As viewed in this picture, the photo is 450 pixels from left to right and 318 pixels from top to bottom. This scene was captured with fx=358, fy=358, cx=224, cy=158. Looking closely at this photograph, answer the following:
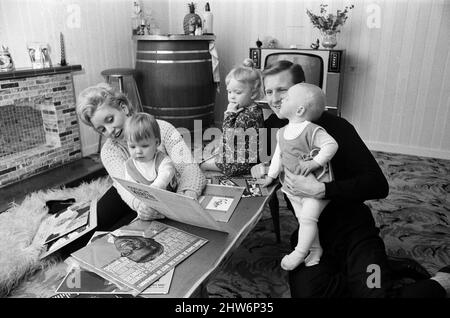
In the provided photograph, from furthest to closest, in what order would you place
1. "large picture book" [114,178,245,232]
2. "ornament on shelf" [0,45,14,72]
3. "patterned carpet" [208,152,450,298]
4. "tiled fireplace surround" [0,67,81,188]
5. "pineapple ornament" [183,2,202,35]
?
1. "pineapple ornament" [183,2,202,35]
2. "tiled fireplace surround" [0,67,81,188]
3. "ornament on shelf" [0,45,14,72]
4. "patterned carpet" [208,152,450,298]
5. "large picture book" [114,178,245,232]

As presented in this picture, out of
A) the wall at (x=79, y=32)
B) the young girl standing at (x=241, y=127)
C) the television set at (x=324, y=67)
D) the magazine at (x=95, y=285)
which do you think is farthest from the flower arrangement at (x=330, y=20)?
the magazine at (x=95, y=285)

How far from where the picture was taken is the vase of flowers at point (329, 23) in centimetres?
288

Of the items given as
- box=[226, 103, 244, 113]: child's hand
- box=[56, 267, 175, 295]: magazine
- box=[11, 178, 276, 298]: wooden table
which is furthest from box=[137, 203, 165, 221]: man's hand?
box=[226, 103, 244, 113]: child's hand

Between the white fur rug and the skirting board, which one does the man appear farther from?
the skirting board

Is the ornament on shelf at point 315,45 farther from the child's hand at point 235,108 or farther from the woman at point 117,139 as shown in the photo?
the woman at point 117,139

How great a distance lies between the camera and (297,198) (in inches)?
46.3

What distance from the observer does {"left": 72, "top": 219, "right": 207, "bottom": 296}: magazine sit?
30.9 inches

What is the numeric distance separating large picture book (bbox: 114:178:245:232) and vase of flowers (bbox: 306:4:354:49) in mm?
2189

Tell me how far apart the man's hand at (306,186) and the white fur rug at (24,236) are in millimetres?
779

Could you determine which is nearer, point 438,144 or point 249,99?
point 249,99
